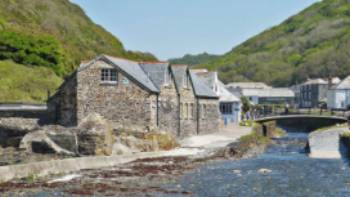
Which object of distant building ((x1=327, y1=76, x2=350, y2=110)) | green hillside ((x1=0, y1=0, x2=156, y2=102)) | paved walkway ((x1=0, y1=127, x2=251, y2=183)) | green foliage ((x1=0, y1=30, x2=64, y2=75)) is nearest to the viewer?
paved walkway ((x1=0, y1=127, x2=251, y2=183))

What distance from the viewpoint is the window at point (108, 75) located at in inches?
1657

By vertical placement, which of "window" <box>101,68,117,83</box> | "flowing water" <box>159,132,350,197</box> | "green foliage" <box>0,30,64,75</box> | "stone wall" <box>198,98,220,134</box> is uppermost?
"green foliage" <box>0,30,64,75</box>

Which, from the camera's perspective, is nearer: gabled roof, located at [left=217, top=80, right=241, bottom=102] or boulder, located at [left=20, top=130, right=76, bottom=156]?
boulder, located at [left=20, top=130, right=76, bottom=156]

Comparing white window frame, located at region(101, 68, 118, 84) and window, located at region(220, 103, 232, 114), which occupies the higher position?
white window frame, located at region(101, 68, 118, 84)

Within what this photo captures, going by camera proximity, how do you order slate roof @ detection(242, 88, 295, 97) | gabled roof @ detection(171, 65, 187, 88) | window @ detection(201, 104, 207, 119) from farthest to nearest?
slate roof @ detection(242, 88, 295, 97)
window @ detection(201, 104, 207, 119)
gabled roof @ detection(171, 65, 187, 88)

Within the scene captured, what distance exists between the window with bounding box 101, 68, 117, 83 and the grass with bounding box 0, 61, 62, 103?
671 inches

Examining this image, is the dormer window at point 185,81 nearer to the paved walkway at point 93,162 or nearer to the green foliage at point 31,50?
the paved walkway at point 93,162

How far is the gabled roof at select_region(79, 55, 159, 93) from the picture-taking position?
41.8 meters

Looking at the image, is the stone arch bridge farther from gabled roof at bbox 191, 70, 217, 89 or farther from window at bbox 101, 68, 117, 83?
window at bbox 101, 68, 117, 83

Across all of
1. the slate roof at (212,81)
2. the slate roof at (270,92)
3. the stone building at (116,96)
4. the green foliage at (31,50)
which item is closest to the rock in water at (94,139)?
the stone building at (116,96)

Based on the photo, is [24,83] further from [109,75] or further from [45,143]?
[45,143]

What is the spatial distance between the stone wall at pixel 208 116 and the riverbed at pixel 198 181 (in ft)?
58.8

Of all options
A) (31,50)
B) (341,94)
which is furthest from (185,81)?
(341,94)

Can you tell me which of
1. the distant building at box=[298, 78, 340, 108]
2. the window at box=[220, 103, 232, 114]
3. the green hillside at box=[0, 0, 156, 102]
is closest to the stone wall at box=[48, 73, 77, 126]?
the green hillside at box=[0, 0, 156, 102]
